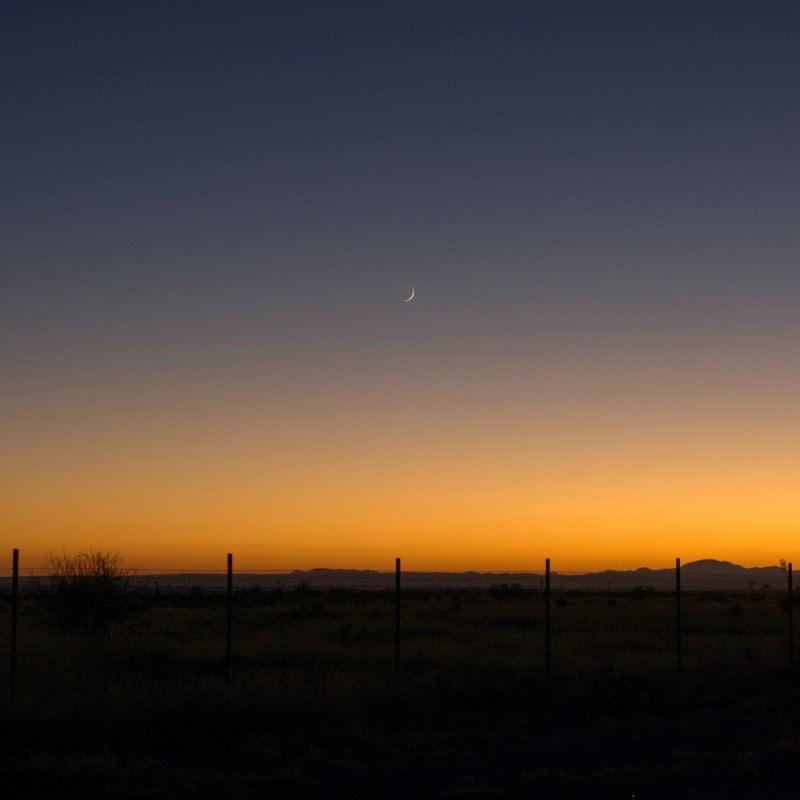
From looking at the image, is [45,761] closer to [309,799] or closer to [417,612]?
[309,799]

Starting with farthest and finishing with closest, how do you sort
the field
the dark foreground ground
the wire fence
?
the wire fence
the field
the dark foreground ground

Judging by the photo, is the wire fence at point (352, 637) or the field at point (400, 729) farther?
the wire fence at point (352, 637)

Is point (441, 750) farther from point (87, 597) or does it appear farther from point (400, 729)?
point (87, 597)

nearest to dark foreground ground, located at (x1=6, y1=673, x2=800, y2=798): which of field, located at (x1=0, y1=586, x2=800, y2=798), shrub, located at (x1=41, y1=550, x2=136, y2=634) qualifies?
field, located at (x1=0, y1=586, x2=800, y2=798)

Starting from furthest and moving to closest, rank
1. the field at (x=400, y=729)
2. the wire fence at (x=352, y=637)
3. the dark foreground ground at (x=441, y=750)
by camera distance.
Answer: the wire fence at (x=352, y=637), the field at (x=400, y=729), the dark foreground ground at (x=441, y=750)

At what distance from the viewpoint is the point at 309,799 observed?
11312mm

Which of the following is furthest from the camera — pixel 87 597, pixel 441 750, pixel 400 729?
pixel 87 597

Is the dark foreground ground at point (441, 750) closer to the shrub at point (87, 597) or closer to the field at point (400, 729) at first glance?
the field at point (400, 729)

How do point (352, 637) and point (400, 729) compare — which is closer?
point (400, 729)

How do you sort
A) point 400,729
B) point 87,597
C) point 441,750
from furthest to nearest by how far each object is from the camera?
point 87,597, point 400,729, point 441,750

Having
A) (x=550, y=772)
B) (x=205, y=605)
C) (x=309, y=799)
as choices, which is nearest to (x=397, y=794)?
(x=309, y=799)

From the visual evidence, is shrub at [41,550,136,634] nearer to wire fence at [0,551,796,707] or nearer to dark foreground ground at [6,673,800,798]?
wire fence at [0,551,796,707]

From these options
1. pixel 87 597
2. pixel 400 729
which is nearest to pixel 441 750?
pixel 400 729

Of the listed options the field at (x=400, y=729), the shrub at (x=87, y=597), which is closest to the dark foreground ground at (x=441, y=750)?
the field at (x=400, y=729)
